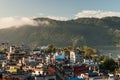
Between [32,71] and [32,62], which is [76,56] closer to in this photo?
[32,62]

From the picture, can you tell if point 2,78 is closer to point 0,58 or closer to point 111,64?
point 111,64

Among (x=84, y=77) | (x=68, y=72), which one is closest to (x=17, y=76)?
(x=84, y=77)

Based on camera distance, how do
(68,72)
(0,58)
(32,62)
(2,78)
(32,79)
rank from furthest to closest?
(0,58)
(32,62)
(68,72)
(32,79)
(2,78)

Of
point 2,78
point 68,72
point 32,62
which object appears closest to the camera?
point 2,78

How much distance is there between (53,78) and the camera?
29.8 meters

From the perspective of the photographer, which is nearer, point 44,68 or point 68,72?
point 44,68

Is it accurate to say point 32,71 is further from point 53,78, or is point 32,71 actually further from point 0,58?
point 0,58

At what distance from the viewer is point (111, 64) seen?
147 ft

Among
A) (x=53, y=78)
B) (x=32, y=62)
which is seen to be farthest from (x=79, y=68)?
(x=53, y=78)

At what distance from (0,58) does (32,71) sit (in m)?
19.1

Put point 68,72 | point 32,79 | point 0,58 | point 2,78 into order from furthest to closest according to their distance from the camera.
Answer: point 0,58, point 68,72, point 32,79, point 2,78

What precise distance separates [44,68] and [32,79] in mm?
2994

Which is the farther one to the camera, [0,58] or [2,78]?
[0,58]

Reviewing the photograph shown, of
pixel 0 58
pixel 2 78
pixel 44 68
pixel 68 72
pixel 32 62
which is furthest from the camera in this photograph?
pixel 0 58
